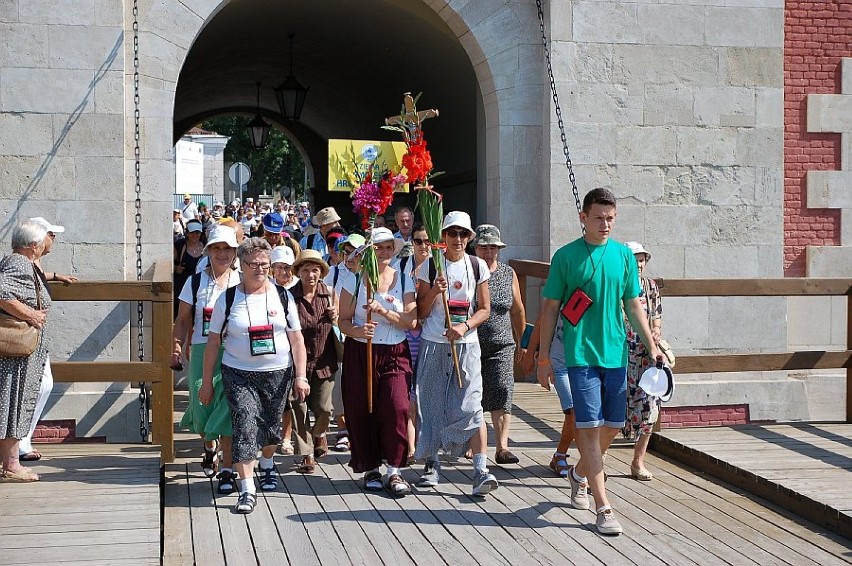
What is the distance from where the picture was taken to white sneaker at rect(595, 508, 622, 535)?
18.2ft

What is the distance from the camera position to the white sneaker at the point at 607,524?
5.55 m

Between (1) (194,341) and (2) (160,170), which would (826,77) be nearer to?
(2) (160,170)

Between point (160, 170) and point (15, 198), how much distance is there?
109cm

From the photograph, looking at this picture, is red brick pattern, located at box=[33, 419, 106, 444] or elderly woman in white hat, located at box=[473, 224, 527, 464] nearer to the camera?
elderly woman in white hat, located at box=[473, 224, 527, 464]

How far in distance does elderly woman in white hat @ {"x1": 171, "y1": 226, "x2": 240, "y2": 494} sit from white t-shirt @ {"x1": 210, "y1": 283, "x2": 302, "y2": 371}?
0.32 m

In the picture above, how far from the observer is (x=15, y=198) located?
8539 millimetres

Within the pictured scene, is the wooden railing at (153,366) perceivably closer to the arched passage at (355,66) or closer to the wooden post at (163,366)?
the wooden post at (163,366)

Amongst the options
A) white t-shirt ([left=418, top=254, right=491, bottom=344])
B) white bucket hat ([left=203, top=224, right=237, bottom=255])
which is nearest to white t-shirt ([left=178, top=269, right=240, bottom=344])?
white bucket hat ([left=203, top=224, right=237, bottom=255])

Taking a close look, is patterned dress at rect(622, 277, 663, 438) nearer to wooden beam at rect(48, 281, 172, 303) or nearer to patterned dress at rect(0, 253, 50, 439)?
wooden beam at rect(48, 281, 172, 303)

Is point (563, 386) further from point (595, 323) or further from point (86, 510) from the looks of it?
point (86, 510)

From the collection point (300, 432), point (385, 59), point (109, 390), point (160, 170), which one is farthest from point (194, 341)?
point (385, 59)

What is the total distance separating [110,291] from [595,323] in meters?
3.13

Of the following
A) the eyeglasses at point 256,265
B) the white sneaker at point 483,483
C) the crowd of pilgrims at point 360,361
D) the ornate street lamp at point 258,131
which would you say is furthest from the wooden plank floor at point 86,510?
the ornate street lamp at point 258,131

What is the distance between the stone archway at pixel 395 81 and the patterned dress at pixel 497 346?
3.01 meters
